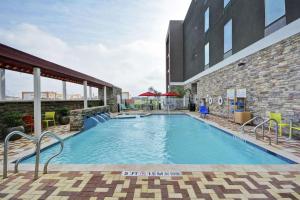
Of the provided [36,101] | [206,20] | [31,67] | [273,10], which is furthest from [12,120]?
[206,20]

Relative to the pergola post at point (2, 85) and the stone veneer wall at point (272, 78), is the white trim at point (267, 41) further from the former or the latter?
the pergola post at point (2, 85)

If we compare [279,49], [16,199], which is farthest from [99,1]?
[16,199]

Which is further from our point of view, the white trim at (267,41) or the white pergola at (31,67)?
the white trim at (267,41)

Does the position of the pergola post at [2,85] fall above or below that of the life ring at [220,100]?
above

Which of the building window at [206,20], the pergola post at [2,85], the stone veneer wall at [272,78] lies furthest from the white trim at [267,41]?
the pergola post at [2,85]

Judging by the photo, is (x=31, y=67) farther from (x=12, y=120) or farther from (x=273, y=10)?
(x=273, y=10)

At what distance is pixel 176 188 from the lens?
2.90 metres

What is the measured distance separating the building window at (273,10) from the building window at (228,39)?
387 centimetres

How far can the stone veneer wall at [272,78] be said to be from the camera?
628 cm

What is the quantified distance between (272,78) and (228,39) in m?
5.66

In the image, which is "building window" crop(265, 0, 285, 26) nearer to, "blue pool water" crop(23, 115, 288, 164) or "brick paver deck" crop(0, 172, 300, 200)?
"blue pool water" crop(23, 115, 288, 164)

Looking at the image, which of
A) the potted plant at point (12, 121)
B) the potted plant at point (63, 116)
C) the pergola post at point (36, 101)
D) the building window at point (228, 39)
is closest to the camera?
the pergola post at point (36, 101)

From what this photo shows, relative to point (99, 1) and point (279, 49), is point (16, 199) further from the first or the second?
point (99, 1)

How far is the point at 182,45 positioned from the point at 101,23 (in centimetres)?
1557
